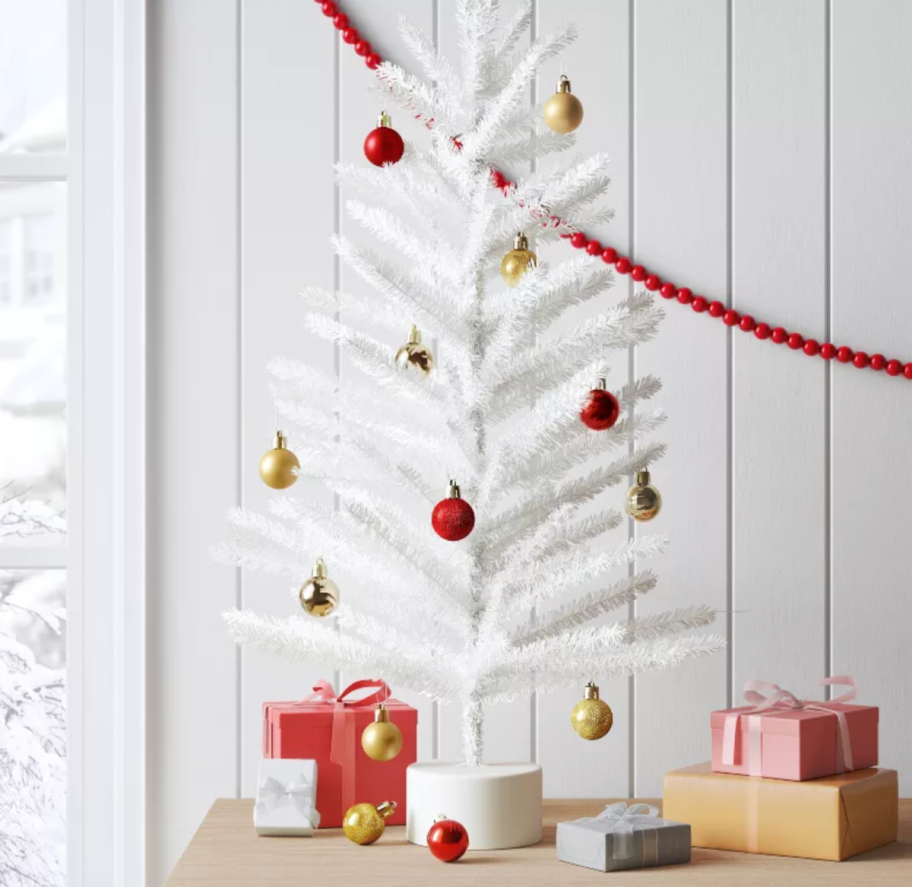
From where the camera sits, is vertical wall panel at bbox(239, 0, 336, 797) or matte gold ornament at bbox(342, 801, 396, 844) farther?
vertical wall panel at bbox(239, 0, 336, 797)

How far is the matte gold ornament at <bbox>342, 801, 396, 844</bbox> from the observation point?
3.57 feet

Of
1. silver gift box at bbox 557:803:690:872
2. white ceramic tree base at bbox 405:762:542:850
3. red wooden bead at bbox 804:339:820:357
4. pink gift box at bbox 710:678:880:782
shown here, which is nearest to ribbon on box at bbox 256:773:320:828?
white ceramic tree base at bbox 405:762:542:850

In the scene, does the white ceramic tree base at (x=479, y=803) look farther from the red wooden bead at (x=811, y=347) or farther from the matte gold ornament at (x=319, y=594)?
the red wooden bead at (x=811, y=347)

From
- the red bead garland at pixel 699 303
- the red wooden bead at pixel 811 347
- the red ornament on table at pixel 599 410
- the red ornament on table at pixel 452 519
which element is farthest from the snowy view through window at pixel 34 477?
the red wooden bead at pixel 811 347

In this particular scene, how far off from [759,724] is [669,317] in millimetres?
547

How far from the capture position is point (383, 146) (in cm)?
113

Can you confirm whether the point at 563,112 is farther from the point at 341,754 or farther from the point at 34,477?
the point at 34,477

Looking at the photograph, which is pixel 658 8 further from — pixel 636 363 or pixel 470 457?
pixel 470 457

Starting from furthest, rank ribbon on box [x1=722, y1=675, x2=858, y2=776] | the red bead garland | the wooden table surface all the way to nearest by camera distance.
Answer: the red bead garland → ribbon on box [x1=722, y1=675, x2=858, y2=776] → the wooden table surface

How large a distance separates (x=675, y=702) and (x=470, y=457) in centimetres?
49

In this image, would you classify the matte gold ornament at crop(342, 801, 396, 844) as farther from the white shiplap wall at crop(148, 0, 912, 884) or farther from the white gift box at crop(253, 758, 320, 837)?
the white shiplap wall at crop(148, 0, 912, 884)

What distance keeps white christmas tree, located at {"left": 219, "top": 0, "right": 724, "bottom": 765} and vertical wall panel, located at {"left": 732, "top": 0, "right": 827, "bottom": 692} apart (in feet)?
0.91

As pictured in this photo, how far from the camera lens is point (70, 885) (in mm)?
1458

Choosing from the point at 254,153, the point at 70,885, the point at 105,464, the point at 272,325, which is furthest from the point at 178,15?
the point at 70,885
